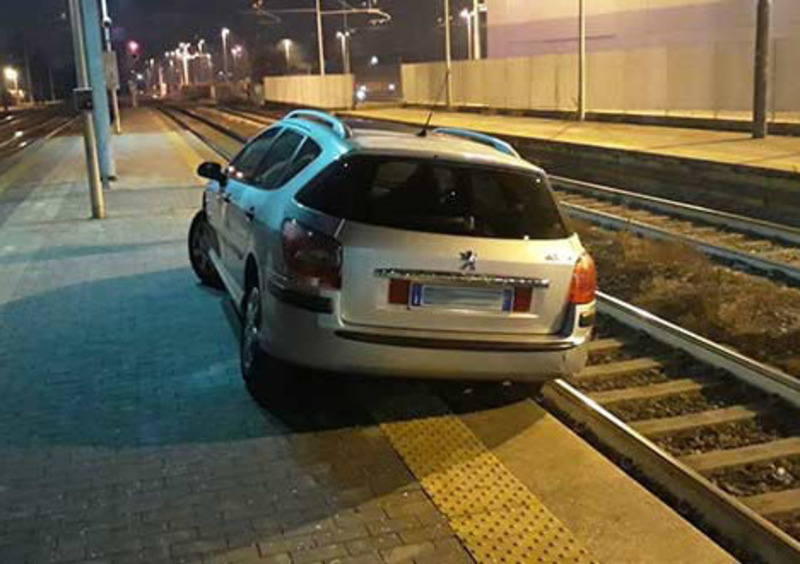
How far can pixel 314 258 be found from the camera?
16.3 feet

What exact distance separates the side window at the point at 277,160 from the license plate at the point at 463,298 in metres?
1.42

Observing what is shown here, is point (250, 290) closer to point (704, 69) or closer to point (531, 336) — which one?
point (531, 336)

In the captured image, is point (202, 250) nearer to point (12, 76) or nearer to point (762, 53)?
point (762, 53)

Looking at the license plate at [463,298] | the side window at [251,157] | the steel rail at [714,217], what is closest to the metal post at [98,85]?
the steel rail at [714,217]

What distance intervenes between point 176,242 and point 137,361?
4627 millimetres

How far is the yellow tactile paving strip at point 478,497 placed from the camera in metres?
3.97

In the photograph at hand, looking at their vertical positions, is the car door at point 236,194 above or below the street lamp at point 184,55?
below

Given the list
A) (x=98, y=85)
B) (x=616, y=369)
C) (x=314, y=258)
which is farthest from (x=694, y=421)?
(x=98, y=85)

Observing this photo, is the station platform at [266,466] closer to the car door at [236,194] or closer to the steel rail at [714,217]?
the car door at [236,194]

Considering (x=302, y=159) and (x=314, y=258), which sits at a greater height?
(x=302, y=159)

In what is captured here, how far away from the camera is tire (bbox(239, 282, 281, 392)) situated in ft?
17.9

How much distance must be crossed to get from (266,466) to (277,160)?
2.35 m

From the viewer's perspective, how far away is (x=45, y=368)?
249 inches

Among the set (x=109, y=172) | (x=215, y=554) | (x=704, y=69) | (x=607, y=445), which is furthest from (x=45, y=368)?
(x=704, y=69)
